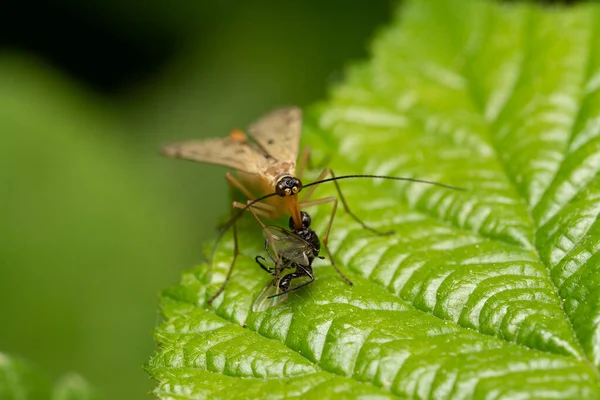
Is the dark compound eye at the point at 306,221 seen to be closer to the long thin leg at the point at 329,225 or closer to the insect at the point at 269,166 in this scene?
the insect at the point at 269,166

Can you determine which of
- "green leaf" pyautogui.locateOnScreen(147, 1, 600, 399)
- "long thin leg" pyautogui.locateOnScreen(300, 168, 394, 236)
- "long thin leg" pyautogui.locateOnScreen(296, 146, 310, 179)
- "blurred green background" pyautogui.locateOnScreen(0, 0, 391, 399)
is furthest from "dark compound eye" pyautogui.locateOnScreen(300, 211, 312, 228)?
"blurred green background" pyautogui.locateOnScreen(0, 0, 391, 399)

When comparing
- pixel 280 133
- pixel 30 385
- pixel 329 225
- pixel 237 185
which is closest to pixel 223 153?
pixel 237 185

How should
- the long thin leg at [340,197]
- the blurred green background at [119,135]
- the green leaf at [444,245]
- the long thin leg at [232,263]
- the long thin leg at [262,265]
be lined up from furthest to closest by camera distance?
the blurred green background at [119,135]
the long thin leg at [340,197]
the long thin leg at [262,265]
the long thin leg at [232,263]
the green leaf at [444,245]

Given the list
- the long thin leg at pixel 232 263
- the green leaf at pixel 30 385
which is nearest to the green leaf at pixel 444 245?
the long thin leg at pixel 232 263

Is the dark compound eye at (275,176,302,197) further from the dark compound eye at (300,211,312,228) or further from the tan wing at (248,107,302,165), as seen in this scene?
the tan wing at (248,107,302,165)

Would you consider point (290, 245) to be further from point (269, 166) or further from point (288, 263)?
point (269, 166)
